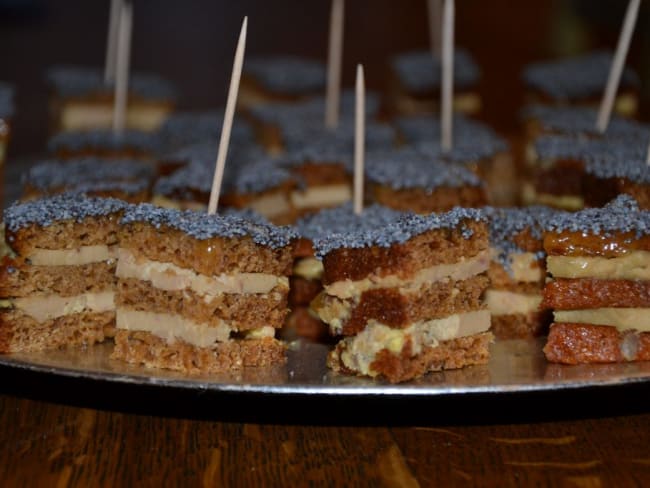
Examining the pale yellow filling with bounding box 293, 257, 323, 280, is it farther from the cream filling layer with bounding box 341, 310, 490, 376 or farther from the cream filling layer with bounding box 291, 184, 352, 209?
the cream filling layer with bounding box 291, 184, 352, 209

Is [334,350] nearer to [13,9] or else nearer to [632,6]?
[632,6]

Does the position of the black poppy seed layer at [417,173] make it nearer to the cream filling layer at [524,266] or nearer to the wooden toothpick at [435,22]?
the cream filling layer at [524,266]

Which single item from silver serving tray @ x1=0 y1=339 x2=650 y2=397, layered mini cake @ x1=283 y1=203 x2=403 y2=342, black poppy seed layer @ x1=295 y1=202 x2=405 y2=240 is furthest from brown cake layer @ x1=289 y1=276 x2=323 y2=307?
silver serving tray @ x1=0 y1=339 x2=650 y2=397

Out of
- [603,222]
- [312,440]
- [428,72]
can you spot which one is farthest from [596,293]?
[428,72]

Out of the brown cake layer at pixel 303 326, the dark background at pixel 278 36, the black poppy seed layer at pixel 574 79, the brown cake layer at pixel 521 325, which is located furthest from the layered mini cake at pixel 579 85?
the brown cake layer at pixel 303 326

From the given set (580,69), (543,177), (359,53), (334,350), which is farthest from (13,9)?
(334,350)
